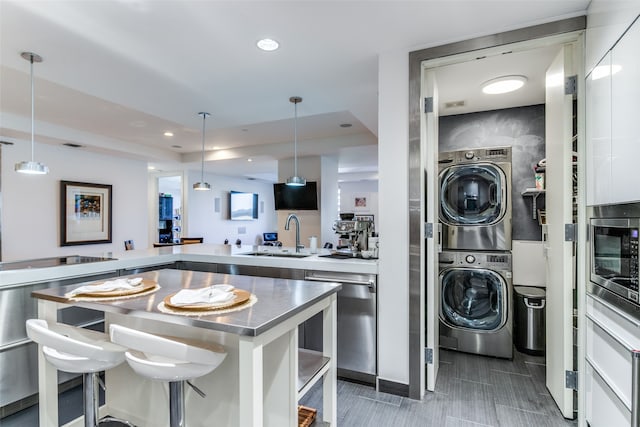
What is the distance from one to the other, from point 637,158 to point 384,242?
1390 mm

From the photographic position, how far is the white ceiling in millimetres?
1834

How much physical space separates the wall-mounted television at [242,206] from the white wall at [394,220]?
23.9 ft

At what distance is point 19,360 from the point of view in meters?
2.06

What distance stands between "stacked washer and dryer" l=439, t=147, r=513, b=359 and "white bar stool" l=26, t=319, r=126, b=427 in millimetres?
2734

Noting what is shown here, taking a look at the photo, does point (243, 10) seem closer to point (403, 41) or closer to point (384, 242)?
point (403, 41)

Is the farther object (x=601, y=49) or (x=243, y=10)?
(x=243, y=10)

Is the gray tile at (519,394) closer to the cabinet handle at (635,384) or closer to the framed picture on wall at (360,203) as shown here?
the cabinet handle at (635,384)

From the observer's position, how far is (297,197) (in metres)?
6.33

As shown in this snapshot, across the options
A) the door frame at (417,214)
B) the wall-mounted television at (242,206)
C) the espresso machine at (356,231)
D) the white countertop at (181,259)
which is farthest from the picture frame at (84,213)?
the door frame at (417,214)

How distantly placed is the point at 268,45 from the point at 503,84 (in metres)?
2.01

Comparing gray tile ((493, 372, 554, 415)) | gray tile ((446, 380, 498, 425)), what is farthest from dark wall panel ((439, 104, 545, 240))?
gray tile ((446, 380, 498, 425))

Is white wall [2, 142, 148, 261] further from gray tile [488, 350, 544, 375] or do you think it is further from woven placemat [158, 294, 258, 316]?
gray tile [488, 350, 544, 375]

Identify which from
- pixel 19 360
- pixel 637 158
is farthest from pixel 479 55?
pixel 19 360

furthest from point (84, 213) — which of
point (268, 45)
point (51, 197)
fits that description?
point (268, 45)
